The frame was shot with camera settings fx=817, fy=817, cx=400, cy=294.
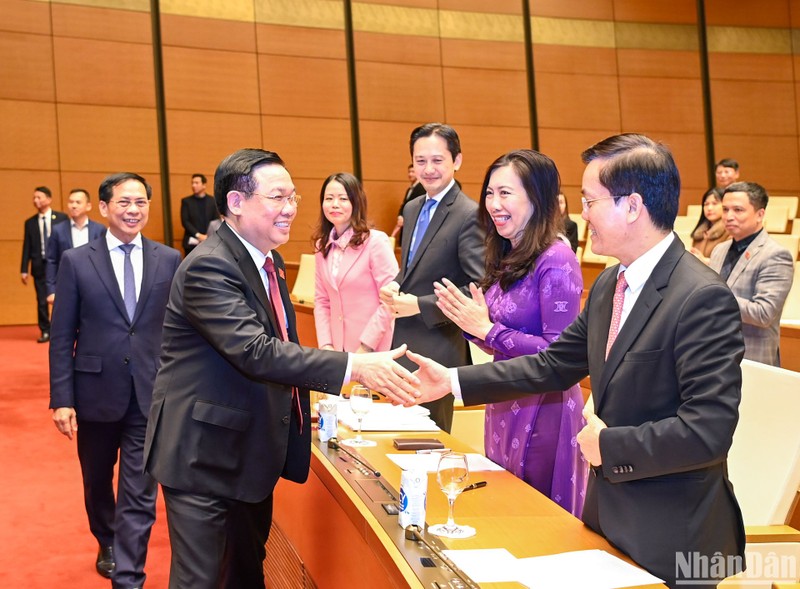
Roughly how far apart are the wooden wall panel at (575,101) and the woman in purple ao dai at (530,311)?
9.07m

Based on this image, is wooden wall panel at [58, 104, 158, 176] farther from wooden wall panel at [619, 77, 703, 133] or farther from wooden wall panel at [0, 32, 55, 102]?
wooden wall panel at [619, 77, 703, 133]

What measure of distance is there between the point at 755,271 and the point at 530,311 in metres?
2.07

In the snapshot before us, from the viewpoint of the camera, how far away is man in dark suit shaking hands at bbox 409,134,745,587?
4.97 feet

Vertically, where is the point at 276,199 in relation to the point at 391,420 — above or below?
above

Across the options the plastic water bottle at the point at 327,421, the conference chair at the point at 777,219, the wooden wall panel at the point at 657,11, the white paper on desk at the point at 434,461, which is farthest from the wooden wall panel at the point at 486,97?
the white paper on desk at the point at 434,461

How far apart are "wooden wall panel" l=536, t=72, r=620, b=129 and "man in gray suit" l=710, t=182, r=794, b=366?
733 cm

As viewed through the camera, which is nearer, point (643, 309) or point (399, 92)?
point (643, 309)

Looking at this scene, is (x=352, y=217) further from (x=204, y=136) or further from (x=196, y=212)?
(x=204, y=136)

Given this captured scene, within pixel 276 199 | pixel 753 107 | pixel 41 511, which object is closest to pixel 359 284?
pixel 276 199

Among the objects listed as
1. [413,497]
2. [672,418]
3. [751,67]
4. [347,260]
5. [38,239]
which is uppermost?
[751,67]

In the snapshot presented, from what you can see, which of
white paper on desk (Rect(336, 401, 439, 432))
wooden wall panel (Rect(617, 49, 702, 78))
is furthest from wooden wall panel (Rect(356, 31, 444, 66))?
white paper on desk (Rect(336, 401, 439, 432))

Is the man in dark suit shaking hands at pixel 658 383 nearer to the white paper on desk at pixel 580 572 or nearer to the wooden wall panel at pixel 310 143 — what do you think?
the white paper on desk at pixel 580 572

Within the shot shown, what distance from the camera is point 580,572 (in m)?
1.52

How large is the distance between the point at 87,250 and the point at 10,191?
685cm
